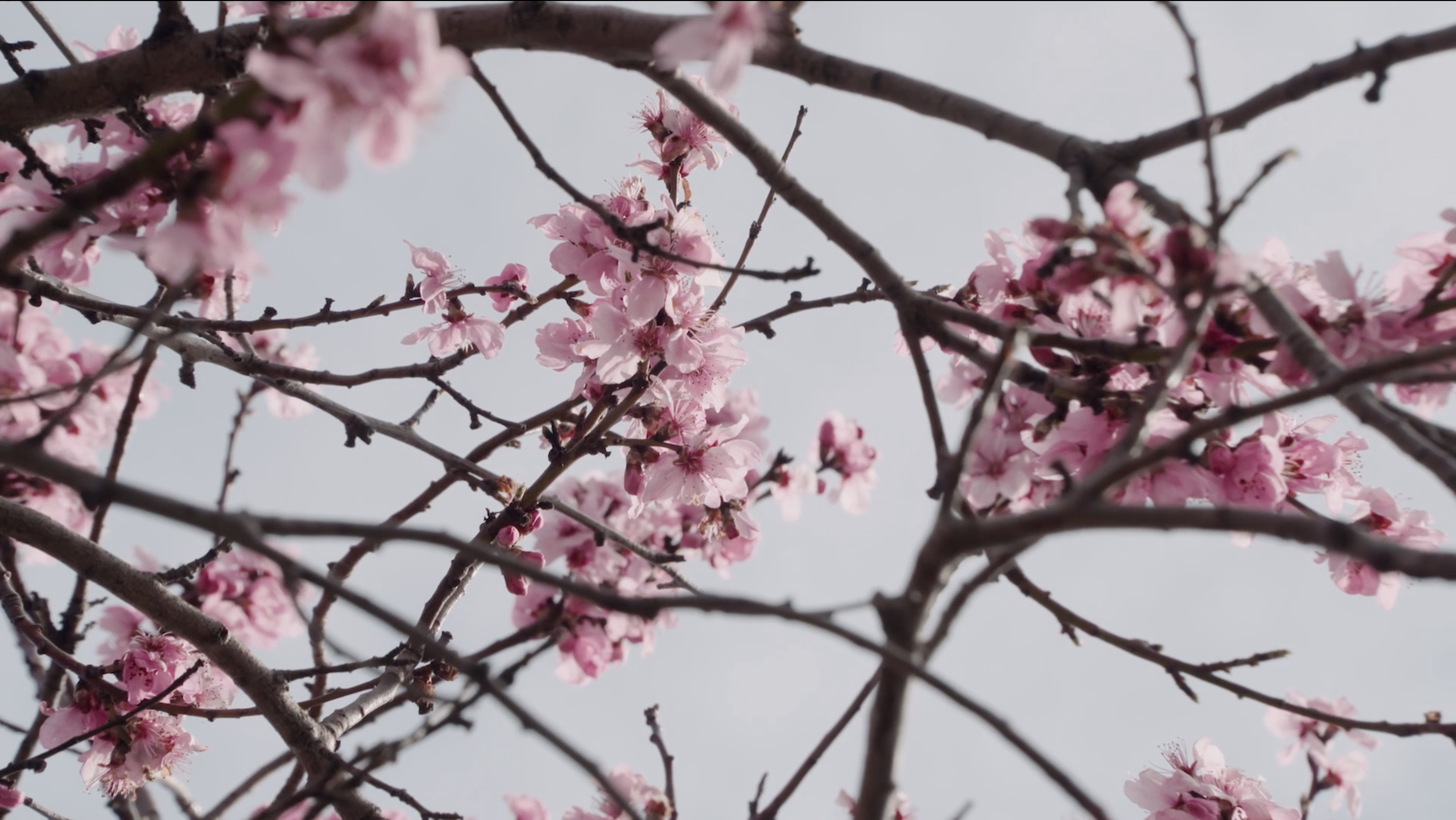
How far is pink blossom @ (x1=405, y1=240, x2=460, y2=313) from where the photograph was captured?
8.77 ft

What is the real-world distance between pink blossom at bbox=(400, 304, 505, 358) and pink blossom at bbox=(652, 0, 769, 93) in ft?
5.03

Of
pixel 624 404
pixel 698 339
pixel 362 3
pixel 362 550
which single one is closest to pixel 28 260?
pixel 362 550

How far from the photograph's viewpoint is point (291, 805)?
1.68m

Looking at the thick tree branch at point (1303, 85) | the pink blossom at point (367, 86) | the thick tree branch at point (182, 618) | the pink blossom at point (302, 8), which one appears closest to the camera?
the pink blossom at point (367, 86)

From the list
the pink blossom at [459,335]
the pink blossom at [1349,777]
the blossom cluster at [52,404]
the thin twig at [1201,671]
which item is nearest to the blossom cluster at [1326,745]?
the pink blossom at [1349,777]

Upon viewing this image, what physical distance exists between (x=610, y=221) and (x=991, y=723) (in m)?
1.19

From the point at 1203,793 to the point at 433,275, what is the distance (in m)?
2.50

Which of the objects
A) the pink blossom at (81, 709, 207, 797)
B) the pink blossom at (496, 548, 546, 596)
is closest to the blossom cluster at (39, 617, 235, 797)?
the pink blossom at (81, 709, 207, 797)

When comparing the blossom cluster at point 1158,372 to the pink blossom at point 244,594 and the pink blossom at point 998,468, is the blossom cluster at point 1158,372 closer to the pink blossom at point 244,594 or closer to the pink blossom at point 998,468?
the pink blossom at point 998,468

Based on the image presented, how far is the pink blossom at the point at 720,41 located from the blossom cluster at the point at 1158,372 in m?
0.53

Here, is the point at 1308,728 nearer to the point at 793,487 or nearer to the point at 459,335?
the point at 793,487

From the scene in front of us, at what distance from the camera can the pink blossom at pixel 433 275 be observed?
2674mm

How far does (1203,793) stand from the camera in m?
2.52

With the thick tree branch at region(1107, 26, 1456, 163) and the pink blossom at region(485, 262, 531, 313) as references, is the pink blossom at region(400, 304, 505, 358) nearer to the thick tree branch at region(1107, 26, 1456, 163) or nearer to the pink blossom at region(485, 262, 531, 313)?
the pink blossom at region(485, 262, 531, 313)
